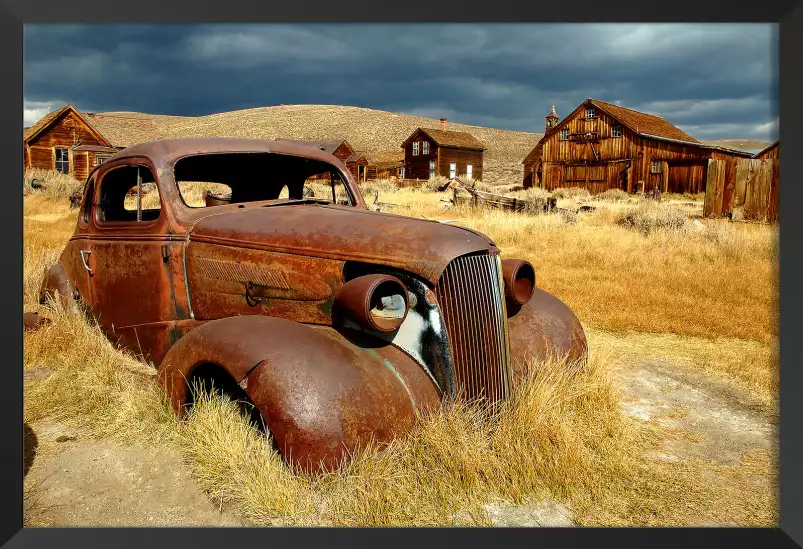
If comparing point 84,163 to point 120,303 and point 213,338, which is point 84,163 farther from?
point 213,338

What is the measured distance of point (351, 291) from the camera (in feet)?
8.80

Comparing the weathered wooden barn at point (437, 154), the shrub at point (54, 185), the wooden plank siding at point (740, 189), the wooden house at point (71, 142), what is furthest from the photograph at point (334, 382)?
the weathered wooden barn at point (437, 154)

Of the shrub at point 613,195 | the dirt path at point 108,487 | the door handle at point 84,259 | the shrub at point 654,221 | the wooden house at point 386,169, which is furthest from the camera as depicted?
the wooden house at point 386,169

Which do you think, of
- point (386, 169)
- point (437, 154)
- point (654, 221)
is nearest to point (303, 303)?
point (654, 221)

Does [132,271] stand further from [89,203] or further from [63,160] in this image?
[63,160]

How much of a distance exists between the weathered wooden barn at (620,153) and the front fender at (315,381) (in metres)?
27.7

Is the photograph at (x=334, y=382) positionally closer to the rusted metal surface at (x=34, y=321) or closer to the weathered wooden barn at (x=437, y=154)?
the rusted metal surface at (x=34, y=321)

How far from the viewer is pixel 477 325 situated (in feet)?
9.62

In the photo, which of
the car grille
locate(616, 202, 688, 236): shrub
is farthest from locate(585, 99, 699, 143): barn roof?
the car grille

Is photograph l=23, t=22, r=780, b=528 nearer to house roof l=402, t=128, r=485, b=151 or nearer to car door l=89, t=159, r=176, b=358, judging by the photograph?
car door l=89, t=159, r=176, b=358

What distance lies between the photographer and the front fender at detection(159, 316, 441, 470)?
2.40 meters

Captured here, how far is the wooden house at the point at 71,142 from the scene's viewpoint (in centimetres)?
2253
